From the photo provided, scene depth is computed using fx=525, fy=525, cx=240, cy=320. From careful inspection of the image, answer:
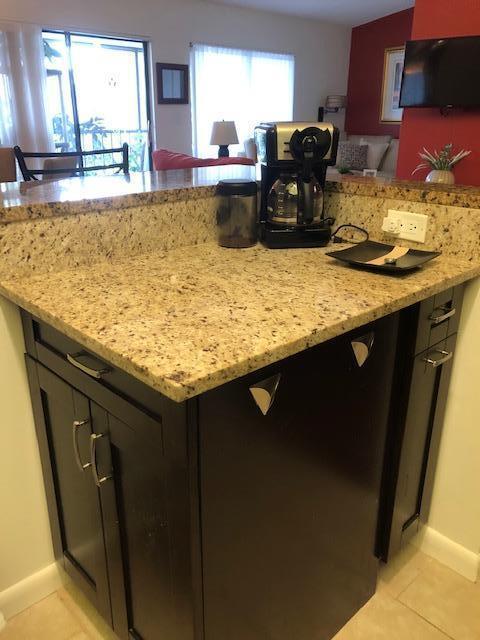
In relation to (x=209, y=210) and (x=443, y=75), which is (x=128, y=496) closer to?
(x=209, y=210)

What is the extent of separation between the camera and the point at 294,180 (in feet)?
4.67

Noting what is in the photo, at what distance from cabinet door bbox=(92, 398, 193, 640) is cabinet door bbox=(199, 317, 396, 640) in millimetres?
67

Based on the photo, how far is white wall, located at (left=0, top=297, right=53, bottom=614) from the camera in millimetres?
1182

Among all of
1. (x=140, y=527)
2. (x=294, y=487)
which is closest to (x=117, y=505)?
(x=140, y=527)

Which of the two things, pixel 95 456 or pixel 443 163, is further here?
pixel 443 163

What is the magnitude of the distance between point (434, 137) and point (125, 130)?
10.7ft

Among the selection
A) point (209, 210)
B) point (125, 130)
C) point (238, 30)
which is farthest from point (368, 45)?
point (209, 210)

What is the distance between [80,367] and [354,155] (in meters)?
7.00

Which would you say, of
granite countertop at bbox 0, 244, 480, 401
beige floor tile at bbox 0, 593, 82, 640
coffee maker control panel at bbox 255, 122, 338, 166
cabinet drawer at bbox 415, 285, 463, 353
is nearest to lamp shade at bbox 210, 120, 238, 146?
coffee maker control panel at bbox 255, 122, 338, 166

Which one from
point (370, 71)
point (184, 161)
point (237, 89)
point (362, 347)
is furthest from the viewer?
point (370, 71)

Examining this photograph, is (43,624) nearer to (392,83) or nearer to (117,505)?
(117,505)

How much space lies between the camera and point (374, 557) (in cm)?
141

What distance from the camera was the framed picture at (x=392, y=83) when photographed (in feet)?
23.7

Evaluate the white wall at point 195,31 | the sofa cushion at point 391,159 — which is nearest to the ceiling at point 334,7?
the white wall at point 195,31
